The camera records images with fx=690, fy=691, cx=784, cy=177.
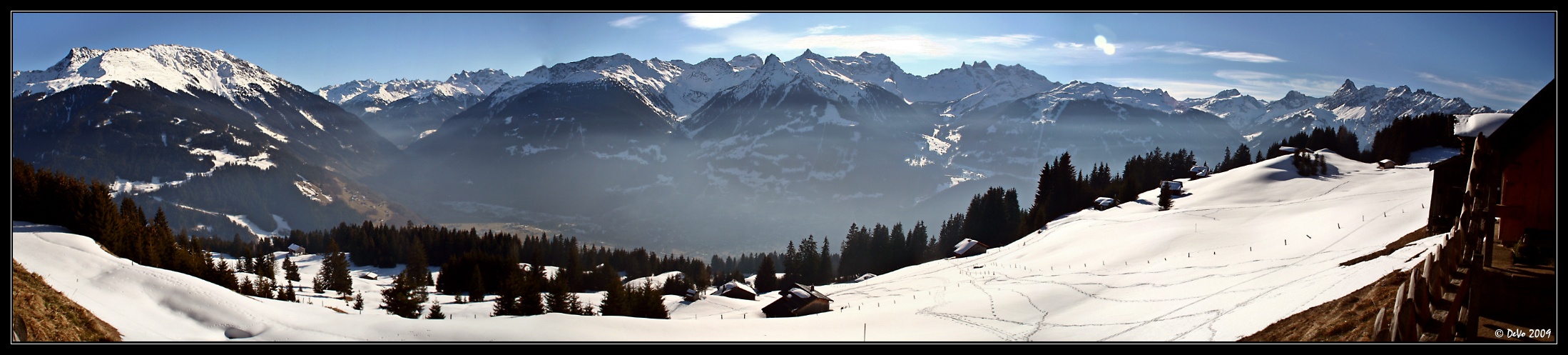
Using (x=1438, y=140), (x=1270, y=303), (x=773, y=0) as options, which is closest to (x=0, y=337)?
(x=773, y=0)

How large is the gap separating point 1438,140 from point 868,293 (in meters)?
89.4

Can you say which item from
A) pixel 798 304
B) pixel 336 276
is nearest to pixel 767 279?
pixel 798 304

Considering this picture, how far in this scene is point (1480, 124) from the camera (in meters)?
10.0

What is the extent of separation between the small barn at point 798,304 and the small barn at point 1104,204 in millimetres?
43573

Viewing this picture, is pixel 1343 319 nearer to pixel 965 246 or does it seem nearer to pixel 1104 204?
pixel 965 246

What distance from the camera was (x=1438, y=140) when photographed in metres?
90.9

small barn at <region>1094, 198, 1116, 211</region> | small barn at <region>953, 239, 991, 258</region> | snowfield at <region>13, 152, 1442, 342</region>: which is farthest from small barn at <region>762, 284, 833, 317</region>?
small barn at <region>1094, 198, 1116, 211</region>

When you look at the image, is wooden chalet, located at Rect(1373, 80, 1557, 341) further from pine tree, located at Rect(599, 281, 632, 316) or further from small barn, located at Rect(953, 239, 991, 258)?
small barn, located at Rect(953, 239, 991, 258)

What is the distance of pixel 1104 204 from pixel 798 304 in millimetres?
47824

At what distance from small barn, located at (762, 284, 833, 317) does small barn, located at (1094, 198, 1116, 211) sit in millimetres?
43573

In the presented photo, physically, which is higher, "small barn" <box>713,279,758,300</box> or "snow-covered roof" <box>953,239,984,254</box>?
"snow-covered roof" <box>953,239,984,254</box>

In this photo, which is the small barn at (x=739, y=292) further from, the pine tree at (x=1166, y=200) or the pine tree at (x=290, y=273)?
the pine tree at (x=290, y=273)

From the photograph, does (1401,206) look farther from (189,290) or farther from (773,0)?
(189,290)

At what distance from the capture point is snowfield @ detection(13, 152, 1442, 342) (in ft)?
56.5
